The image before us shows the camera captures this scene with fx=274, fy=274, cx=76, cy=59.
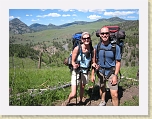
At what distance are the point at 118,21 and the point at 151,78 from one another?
100cm

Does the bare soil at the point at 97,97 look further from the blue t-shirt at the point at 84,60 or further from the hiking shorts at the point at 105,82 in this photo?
the blue t-shirt at the point at 84,60

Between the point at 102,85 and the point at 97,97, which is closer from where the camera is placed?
the point at 102,85

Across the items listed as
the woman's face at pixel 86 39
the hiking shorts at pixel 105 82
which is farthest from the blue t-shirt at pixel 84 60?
the hiking shorts at pixel 105 82

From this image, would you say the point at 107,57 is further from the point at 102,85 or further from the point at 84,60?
the point at 102,85

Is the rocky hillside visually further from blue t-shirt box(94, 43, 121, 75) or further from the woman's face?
blue t-shirt box(94, 43, 121, 75)

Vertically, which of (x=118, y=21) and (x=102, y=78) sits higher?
(x=118, y=21)

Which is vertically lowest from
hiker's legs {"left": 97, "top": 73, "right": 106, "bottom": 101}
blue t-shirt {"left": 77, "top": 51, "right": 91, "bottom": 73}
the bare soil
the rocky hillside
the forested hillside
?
the bare soil

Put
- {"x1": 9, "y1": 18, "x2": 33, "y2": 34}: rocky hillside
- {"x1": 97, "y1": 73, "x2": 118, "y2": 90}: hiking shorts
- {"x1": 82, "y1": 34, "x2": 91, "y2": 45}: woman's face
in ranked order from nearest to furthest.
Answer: {"x1": 82, "y1": 34, "x2": 91, "y2": 45}: woman's face < {"x1": 97, "y1": 73, "x2": 118, "y2": 90}: hiking shorts < {"x1": 9, "y1": 18, "x2": 33, "y2": 34}: rocky hillside

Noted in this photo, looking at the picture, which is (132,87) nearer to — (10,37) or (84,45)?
(84,45)

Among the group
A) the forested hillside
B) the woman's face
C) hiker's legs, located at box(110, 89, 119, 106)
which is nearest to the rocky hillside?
the forested hillside

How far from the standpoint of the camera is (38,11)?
13.4ft

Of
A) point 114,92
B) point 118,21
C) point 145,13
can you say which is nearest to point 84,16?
point 118,21

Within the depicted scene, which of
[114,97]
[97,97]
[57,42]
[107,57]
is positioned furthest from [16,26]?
[114,97]

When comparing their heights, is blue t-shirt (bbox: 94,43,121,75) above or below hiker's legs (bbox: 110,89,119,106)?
above
